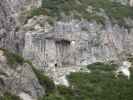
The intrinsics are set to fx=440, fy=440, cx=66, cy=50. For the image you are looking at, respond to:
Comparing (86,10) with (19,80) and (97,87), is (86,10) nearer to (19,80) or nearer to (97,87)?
(97,87)

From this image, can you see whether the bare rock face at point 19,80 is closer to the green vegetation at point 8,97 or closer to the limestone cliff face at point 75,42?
the green vegetation at point 8,97

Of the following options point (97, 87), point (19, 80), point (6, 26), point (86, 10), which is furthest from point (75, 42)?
point (19, 80)

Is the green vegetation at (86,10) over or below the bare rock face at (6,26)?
over

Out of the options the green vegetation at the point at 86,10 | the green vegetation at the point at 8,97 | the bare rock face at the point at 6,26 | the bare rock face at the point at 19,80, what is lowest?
the green vegetation at the point at 8,97

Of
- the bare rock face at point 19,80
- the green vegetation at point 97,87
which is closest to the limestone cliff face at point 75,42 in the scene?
the green vegetation at point 97,87

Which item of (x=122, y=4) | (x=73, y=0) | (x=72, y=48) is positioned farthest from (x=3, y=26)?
(x=122, y=4)

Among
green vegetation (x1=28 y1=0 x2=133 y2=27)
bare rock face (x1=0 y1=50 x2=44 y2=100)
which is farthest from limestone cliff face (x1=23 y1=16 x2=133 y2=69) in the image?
bare rock face (x1=0 y1=50 x2=44 y2=100)
